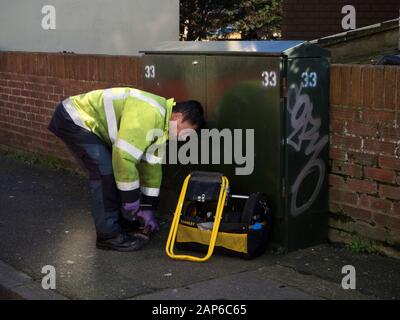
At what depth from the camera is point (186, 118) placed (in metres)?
5.12

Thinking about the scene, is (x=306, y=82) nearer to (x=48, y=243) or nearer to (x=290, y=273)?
(x=290, y=273)

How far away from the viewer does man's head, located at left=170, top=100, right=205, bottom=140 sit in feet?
16.8

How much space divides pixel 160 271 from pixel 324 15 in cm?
751

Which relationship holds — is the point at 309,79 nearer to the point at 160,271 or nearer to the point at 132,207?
the point at 132,207

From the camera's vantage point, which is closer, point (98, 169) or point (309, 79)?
point (309, 79)

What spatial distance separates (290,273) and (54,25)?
6.97m

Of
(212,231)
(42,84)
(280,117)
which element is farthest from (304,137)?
(42,84)

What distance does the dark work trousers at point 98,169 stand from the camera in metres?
5.23

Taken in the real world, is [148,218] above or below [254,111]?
below

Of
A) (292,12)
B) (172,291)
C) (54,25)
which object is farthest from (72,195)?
(292,12)

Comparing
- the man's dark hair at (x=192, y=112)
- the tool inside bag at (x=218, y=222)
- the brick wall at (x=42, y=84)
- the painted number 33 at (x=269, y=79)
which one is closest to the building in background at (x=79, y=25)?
the brick wall at (x=42, y=84)

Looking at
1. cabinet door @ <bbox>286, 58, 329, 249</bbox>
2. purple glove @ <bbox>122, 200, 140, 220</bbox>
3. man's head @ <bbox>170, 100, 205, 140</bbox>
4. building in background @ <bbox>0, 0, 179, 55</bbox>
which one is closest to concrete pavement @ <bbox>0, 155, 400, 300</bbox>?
cabinet door @ <bbox>286, 58, 329, 249</bbox>

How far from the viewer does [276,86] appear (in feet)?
16.0

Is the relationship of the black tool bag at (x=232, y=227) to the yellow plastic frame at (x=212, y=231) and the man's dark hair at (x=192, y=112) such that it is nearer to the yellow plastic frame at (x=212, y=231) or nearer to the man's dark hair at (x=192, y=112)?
the yellow plastic frame at (x=212, y=231)
